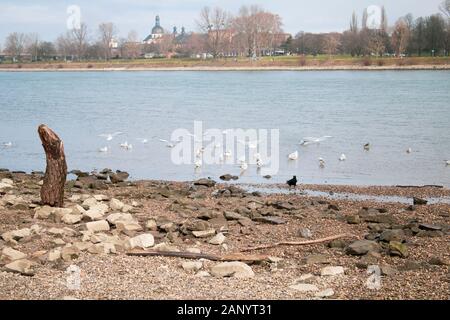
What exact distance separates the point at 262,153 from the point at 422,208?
10454 millimetres

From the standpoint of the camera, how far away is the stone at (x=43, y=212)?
1151cm

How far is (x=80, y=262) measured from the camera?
8.85 meters

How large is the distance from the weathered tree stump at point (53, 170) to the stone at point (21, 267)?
3679 mm

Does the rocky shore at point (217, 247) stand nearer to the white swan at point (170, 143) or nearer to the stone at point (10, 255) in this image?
the stone at point (10, 255)

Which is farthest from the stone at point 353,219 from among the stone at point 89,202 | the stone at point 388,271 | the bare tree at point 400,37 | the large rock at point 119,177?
the bare tree at point 400,37

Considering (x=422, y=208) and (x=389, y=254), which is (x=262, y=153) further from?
(x=389, y=254)

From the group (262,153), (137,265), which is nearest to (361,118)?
(262,153)

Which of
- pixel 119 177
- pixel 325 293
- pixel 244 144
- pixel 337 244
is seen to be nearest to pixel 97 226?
pixel 337 244

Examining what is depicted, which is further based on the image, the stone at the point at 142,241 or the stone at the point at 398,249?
the stone at the point at 142,241

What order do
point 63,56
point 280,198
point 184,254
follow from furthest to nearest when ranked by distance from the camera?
point 63,56, point 280,198, point 184,254

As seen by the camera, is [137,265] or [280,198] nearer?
[137,265]

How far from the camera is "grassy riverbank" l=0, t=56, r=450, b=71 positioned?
99.5 meters

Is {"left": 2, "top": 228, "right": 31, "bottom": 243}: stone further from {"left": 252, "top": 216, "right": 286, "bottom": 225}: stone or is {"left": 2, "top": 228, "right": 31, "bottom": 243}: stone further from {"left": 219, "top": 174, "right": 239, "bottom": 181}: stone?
{"left": 219, "top": 174, "right": 239, "bottom": 181}: stone

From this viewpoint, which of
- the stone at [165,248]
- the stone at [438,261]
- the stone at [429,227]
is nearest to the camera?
the stone at [438,261]
